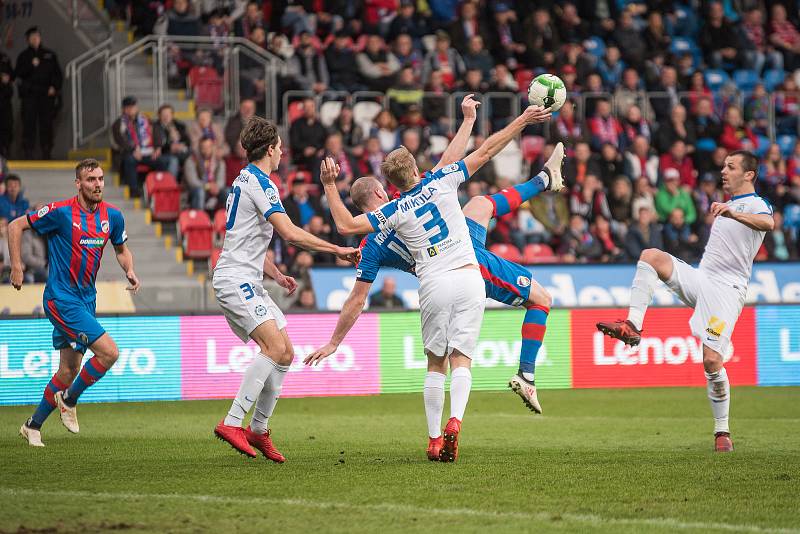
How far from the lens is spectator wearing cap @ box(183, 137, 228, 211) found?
19.8 m

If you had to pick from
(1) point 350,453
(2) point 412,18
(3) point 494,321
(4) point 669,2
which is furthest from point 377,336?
(4) point 669,2

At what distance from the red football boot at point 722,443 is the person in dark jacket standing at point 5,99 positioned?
47.8ft

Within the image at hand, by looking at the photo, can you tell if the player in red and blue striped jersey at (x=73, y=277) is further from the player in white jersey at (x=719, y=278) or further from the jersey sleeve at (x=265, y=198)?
the player in white jersey at (x=719, y=278)

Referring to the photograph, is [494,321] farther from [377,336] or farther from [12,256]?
[12,256]

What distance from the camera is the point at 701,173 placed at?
77.5ft

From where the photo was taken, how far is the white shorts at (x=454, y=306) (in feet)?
29.2

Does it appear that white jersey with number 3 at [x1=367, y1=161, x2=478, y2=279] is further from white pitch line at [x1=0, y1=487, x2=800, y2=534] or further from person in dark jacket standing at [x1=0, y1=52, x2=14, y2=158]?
person in dark jacket standing at [x1=0, y1=52, x2=14, y2=158]

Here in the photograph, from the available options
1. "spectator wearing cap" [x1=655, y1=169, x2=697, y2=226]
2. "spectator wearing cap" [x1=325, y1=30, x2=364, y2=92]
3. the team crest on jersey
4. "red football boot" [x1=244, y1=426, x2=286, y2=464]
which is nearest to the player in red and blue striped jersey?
"red football boot" [x1=244, y1=426, x2=286, y2=464]

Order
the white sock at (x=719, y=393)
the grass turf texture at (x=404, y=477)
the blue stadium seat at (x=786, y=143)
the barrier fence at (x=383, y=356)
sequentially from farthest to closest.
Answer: the blue stadium seat at (x=786, y=143), the barrier fence at (x=383, y=356), the white sock at (x=719, y=393), the grass turf texture at (x=404, y=477)

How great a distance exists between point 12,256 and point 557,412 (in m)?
6.37

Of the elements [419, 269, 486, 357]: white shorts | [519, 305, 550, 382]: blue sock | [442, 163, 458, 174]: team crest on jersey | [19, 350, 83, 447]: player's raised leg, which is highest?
[442, 163, 458, 174]: team crest on jersey

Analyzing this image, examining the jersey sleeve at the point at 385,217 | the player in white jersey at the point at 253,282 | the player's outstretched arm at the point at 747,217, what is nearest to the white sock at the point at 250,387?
the player in white jersey at the point at 253,282

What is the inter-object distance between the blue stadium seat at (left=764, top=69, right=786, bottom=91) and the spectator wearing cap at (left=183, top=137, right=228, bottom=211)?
41.1ft

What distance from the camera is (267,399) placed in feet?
29.9
